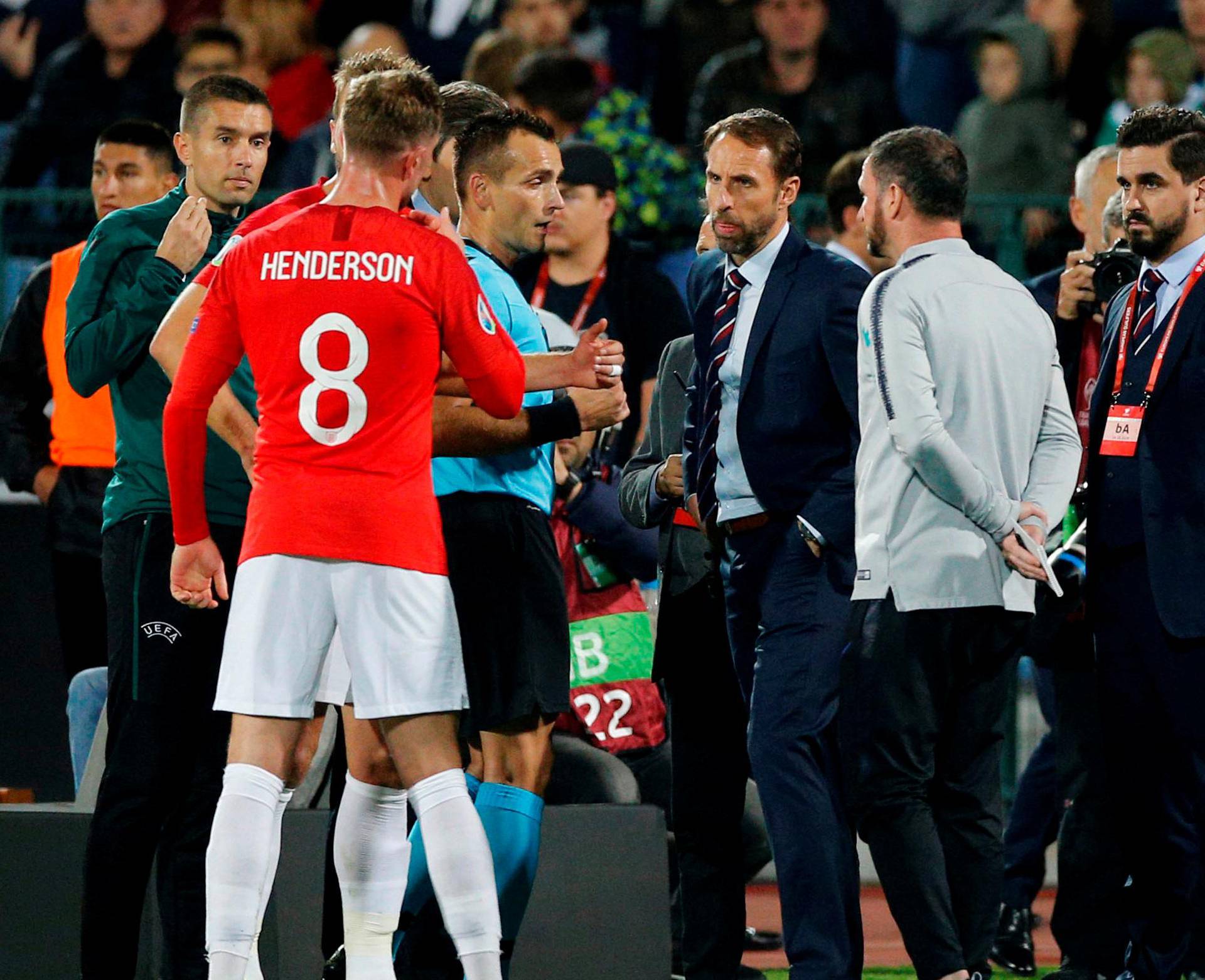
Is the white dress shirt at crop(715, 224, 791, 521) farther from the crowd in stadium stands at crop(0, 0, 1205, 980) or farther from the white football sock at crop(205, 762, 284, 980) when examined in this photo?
the white football sock at crop(205, 762, 284, 980)

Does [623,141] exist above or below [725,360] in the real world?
above

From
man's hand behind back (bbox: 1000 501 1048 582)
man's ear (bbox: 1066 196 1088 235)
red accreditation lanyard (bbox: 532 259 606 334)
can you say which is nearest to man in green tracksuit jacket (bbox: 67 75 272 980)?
man's hand behind back (bbox: 1000 501 1048 582)

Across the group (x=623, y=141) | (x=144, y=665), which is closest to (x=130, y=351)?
(x=144, y=665)

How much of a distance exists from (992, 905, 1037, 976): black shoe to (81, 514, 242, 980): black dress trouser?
245cm

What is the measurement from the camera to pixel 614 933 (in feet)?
16.5

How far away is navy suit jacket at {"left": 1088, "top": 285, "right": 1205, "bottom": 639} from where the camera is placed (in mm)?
4965

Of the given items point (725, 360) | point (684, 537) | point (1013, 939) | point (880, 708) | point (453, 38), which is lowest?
point (1013, 939)

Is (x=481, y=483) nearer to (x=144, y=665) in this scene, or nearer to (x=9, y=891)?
(x=144, y=665)

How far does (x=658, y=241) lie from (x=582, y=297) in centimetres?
125

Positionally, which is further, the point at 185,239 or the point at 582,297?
the point at 582,297

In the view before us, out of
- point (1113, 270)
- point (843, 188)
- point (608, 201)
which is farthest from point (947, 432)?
point (608, 201)

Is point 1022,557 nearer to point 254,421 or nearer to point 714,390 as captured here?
point 714,390

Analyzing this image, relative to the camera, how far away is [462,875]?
4.15m

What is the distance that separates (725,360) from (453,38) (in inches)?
233
